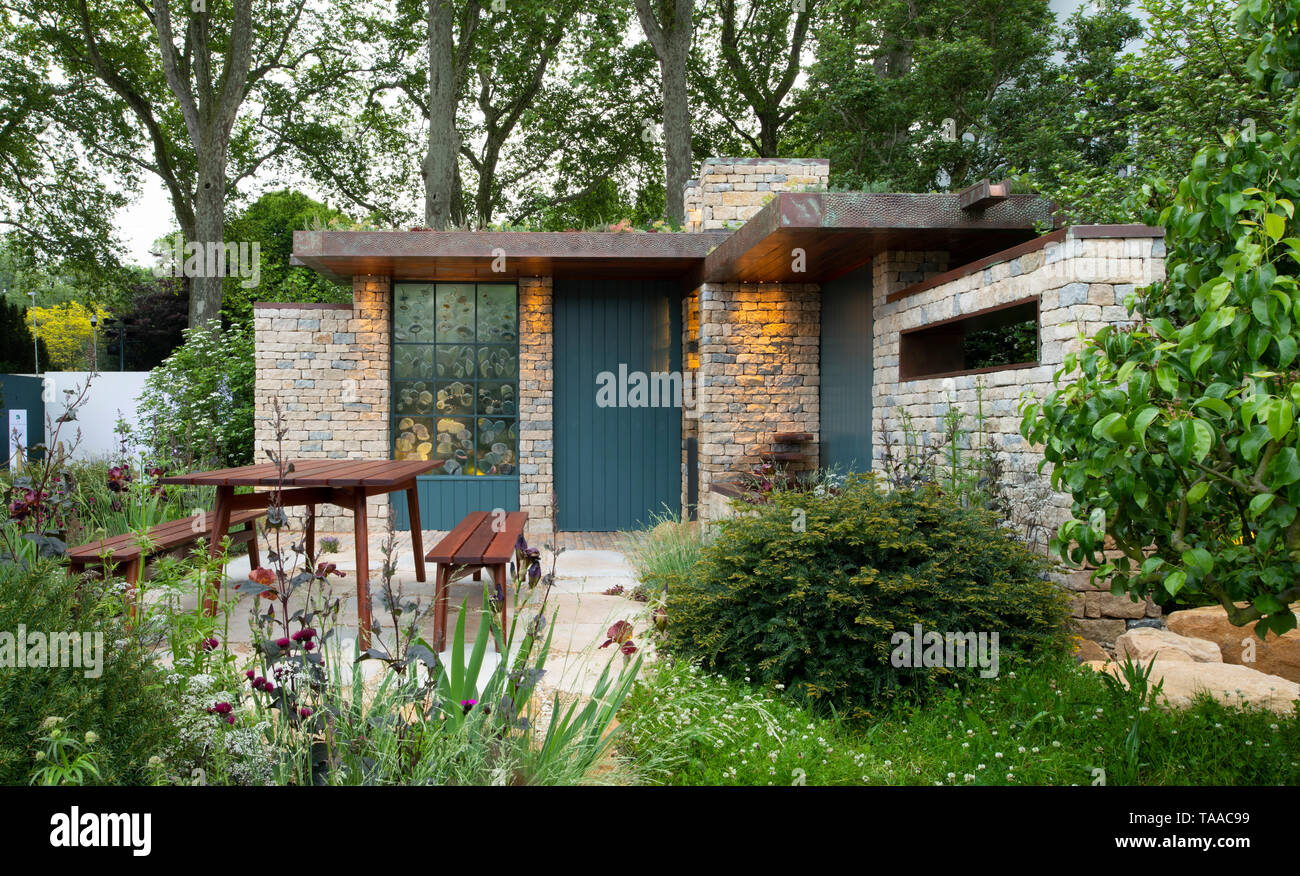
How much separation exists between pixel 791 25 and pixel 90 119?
1316 cm

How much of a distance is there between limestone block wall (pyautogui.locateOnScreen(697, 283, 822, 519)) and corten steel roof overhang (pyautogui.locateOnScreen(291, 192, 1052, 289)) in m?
0.21

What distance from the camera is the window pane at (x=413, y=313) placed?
909cm

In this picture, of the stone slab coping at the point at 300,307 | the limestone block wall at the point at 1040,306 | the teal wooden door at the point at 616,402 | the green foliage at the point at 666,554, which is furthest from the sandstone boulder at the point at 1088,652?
the stone slab coping at the point at 300,307

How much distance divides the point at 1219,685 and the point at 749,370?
4.98 meters

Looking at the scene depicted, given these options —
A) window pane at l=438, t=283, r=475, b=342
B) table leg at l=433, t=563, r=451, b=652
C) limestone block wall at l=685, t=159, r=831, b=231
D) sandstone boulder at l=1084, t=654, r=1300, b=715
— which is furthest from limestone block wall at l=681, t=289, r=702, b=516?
sandstone boulder at l=1084, t=654, r=1300, b=715

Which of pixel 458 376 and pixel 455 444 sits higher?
pixel 458 376

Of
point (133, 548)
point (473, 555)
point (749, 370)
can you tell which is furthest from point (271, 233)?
point (473, 555)

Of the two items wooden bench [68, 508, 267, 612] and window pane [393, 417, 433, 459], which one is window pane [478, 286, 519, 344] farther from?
wooden bench [68, 508, 267, 612]

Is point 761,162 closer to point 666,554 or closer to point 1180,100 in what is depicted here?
point 1180,100


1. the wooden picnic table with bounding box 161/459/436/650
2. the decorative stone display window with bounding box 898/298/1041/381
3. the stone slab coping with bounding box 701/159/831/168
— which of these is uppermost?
the stone slab coping with bounding box 701/159/831/168

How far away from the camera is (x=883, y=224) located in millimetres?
5695

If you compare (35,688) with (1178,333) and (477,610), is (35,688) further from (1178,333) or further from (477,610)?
(477,610)

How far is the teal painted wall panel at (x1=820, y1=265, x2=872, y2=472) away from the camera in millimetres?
6984

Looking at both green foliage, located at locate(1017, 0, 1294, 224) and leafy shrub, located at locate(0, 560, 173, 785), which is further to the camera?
green foliage, located at locate(1017, 0, 1294, 224)
